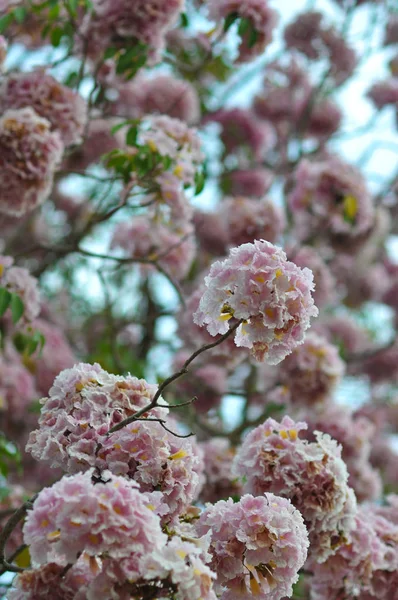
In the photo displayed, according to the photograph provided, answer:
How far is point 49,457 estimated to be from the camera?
1.72 meters

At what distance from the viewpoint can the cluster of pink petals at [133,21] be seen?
307 cm

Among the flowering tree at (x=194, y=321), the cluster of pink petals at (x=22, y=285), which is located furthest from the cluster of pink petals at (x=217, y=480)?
the cluster of pink petals at (x=22, y=285)

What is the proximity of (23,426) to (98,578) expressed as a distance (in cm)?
291

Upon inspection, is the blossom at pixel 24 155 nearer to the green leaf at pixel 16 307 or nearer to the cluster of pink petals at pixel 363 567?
the green leaf at pixel 16 307

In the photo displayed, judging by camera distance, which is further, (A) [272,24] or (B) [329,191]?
(B) [329,191]

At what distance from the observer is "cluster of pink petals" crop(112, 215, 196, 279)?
3631 mm

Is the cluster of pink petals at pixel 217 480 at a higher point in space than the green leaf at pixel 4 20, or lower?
lower

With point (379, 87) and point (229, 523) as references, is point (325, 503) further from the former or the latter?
point (379, 87)

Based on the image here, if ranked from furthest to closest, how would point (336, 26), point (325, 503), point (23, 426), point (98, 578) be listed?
point (336, 26) < point (23, 426) < point (325, 503) < point (98, 578)

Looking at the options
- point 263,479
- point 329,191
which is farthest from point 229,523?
point 329,191

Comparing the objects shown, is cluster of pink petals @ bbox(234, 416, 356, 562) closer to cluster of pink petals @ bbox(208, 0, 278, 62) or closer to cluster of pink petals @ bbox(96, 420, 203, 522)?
cluster of pink petals @ bbox(96, 420, 203, 522)

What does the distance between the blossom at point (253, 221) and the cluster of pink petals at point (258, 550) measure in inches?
90.4

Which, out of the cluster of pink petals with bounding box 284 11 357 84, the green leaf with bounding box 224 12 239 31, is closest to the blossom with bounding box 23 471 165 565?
the green leaf with bounding box 224 12 239 31

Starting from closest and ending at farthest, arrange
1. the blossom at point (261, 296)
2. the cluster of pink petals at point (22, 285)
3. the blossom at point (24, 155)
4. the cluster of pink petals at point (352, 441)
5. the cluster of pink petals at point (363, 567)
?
the blossom at point (261, 296) → the cluster of pink petals at point (363, 567) → the blossom at point (24, 155) → the cluster of pink petals at point (22, 285) → the cluster of pink petals at point (352, 441)
